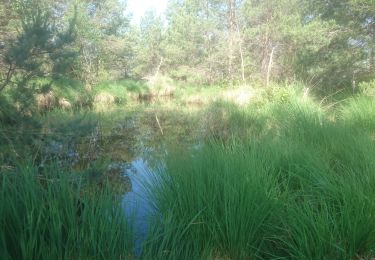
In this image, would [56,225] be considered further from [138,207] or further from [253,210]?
[253,210]

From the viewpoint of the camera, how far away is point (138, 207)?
2924 mm

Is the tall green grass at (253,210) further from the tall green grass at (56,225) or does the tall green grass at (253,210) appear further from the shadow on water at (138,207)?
the tall green grass at (56,225)

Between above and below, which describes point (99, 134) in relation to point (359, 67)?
below

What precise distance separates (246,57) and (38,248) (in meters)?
19.4

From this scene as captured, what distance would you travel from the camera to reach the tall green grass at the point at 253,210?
2.19 meters

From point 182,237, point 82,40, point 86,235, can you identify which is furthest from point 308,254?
point 82,40

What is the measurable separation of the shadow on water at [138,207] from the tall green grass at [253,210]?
126 mm

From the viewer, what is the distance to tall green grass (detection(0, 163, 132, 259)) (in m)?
1.79

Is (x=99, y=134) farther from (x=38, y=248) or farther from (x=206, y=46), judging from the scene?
(x=206, y=46)

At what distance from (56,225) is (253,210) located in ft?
4.81

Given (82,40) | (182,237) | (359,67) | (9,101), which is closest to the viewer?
(182,237)

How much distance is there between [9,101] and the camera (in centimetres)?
371

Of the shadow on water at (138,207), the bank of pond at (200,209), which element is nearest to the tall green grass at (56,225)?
the bank of pond at (200,209)

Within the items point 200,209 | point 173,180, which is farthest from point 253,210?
point 173,180
